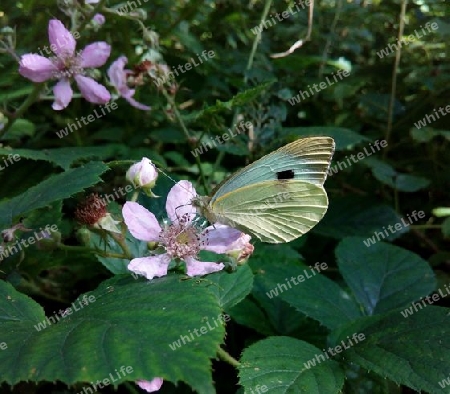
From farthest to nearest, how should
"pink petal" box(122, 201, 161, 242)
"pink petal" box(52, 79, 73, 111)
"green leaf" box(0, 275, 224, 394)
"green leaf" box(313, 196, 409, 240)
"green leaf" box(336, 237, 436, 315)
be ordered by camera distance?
"green leaf" box(313, 196, 409, 240) < "pink petal" box(52, 79, 73, 111) < "green leaf" box(336, 237, 436, 315) < "pink petal" box(122, 201, 161, 242) < "green leaf" box(0, 275, 224, 394)

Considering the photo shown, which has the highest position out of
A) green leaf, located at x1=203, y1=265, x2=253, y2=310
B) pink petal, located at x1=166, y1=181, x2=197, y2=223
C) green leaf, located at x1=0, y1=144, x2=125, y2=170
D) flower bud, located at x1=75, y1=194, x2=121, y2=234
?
green leaf, located at x1=0, y1=144, x2=125, y2=170

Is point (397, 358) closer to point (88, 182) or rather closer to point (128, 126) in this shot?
point (88, 182)

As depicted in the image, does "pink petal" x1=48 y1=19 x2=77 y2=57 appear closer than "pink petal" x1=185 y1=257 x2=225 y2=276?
No

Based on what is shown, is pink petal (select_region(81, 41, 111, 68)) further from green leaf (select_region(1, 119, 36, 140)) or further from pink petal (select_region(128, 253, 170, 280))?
pink petal (select_region(128, 253, 170, 280))

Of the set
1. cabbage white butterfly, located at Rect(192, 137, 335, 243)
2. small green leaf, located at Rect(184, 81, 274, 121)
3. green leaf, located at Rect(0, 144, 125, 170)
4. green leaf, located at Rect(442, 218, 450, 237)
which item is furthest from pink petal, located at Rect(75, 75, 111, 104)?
green leaf, located at Rect(442, 218, 450, 237)

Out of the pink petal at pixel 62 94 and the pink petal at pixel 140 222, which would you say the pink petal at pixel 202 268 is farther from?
the pink petal at pixel 62 94

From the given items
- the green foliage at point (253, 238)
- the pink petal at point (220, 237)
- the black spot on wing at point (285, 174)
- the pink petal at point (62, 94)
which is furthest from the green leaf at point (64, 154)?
the black spot on wing at point (285, 174)

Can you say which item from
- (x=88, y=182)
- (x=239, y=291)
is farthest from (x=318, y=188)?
(x=88, y=182)

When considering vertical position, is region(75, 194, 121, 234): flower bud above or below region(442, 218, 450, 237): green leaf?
above
